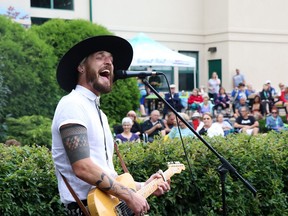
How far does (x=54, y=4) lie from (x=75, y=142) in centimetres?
2117

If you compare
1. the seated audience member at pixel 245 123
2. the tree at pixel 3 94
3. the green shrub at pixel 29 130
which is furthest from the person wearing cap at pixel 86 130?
the seated audience member at pixel 245 123

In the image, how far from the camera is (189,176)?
517 centimetres

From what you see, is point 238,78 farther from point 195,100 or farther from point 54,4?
point 54,4

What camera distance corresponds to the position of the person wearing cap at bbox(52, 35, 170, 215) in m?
3.33

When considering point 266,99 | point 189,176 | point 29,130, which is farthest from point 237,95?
point 189,176

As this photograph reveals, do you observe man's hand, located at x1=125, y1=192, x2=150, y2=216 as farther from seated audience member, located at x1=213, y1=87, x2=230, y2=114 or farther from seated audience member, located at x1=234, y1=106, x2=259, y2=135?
seated audience member, located at x1=213, y1=87, x2=230, y2=114

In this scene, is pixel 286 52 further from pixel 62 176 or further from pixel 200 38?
pixel 62 176

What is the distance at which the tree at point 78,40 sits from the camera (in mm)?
14320

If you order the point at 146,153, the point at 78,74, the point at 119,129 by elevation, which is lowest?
the point at 119,129

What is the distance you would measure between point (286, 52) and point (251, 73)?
107 inches

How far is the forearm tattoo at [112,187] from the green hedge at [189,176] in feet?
3.62

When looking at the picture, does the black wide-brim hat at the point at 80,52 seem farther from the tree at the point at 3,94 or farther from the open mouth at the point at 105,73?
the tree at the point at 3,94

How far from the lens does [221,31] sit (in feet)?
88.3

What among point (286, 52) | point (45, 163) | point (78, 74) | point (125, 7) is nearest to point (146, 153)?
point (45, 163)
